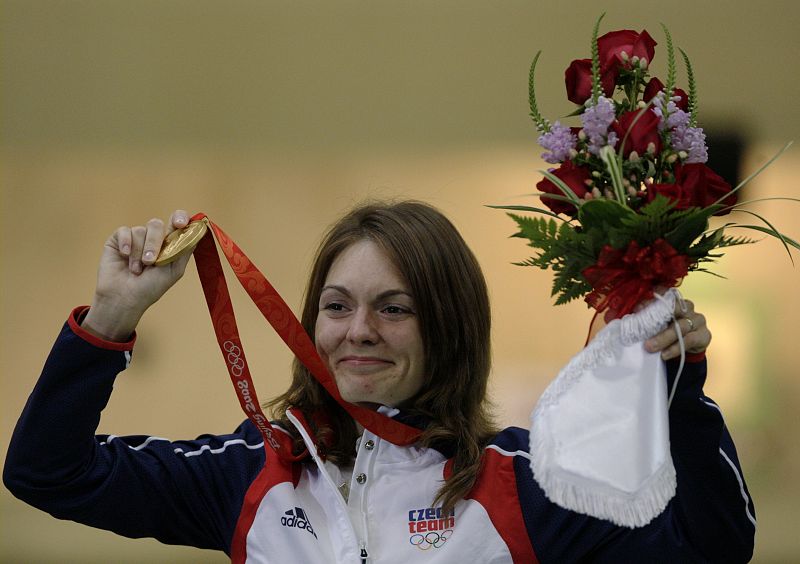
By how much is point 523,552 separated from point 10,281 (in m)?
3.25

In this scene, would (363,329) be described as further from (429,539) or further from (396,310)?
(429,539)

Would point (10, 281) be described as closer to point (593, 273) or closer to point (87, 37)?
point (87, 37)

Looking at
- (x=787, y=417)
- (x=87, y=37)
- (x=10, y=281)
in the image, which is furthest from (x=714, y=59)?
(x=10, y=281)

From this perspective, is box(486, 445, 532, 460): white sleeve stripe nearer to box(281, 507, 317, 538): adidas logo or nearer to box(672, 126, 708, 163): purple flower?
box(281, 507, 317, 538): adidas logo

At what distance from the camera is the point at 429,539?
1867 mm

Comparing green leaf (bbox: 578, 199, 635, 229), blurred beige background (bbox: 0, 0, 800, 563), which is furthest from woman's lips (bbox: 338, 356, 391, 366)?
blurred beige background (bbox: 0, 0, 800, 563)

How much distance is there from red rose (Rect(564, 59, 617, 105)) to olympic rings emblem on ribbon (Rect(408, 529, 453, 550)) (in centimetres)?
74

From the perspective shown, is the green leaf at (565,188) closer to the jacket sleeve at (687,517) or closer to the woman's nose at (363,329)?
the jacket sleeve at (687,517)

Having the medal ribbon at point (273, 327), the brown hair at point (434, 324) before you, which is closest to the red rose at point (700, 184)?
the brown hair at point (434, 324)

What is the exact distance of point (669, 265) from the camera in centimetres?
156

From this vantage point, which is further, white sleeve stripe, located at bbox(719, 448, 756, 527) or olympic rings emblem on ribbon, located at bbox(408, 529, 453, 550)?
olympic rings emblem on ribbon, located at bbox(408, 529, 453, 550)

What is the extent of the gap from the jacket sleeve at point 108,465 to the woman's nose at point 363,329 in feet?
1.05

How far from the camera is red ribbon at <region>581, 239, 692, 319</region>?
1.55 m

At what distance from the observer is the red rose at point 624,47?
173 cm
